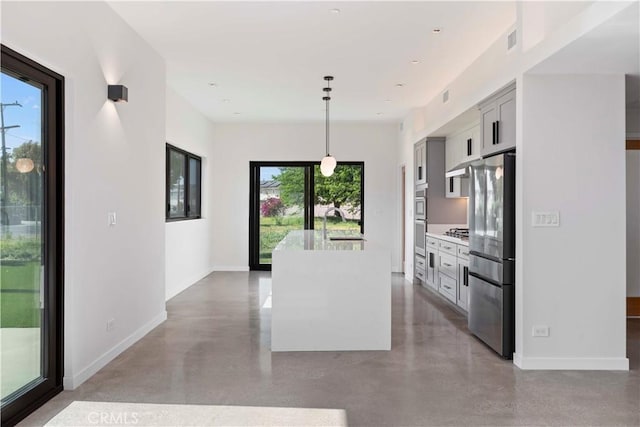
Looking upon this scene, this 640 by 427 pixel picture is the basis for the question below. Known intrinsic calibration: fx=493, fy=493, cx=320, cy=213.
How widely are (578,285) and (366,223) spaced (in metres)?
5.57

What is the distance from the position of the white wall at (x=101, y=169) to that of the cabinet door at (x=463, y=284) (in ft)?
10.5

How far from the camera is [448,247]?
234 inches

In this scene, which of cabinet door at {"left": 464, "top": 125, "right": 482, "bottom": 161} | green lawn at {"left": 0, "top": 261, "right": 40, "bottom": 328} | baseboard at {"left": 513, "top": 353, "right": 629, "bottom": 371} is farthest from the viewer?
cabinet door at {"left": 464, "top": 125, "right": 482, "bottom": 161}

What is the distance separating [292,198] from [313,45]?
4725 mm

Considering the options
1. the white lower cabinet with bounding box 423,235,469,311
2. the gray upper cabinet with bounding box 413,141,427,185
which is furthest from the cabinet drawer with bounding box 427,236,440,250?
the gray upper cabinet with bounding box 413,141,427,185

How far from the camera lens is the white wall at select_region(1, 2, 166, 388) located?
123 inches

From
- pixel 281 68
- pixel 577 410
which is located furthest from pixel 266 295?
pixel 577 410

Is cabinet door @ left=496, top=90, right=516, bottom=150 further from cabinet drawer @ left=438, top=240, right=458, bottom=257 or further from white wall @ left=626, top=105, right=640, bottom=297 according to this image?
white wall @ left=626, top=105, right=640, bottom=297

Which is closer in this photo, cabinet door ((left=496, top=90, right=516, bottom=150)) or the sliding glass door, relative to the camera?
cabinet door ((left=496, top=90, right=516, bottom=150))

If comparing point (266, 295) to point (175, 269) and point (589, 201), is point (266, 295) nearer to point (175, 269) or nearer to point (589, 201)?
point (175, 269)

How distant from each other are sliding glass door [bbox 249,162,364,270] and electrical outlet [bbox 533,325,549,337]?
5580mm

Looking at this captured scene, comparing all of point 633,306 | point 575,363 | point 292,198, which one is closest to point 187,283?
point 292,198

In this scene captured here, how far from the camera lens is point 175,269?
22.4 ft

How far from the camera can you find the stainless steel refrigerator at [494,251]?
379cm
